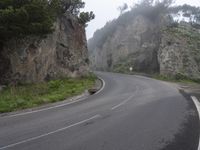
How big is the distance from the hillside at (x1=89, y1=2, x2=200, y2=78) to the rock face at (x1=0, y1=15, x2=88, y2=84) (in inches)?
565

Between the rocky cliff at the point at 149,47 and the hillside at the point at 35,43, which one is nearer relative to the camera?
the hillside at the point at 35,43

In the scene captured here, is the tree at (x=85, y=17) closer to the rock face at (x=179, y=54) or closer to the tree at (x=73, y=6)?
the tree at (x=73, y=6)

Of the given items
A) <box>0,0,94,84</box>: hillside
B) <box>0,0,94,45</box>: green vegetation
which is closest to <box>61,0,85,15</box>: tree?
<box>0,0,94,84</box>: hillside

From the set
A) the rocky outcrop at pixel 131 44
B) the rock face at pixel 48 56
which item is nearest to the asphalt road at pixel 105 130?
the rock face at pixel 48 56

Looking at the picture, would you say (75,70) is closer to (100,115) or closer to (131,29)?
(100,115)

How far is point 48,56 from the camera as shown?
97.0 feet

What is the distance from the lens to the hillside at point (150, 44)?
45219 millimetres

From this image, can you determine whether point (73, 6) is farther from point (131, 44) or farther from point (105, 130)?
point (105, 130)

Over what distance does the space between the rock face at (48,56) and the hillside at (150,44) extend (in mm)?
14339

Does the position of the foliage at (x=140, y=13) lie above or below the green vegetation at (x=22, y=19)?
above

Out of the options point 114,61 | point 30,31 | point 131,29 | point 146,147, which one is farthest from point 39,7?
point 131,29

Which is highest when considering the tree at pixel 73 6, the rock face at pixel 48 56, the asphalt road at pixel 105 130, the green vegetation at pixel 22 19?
the tree at pixel 73 6

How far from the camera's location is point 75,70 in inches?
1425

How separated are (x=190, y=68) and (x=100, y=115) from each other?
3301cm
